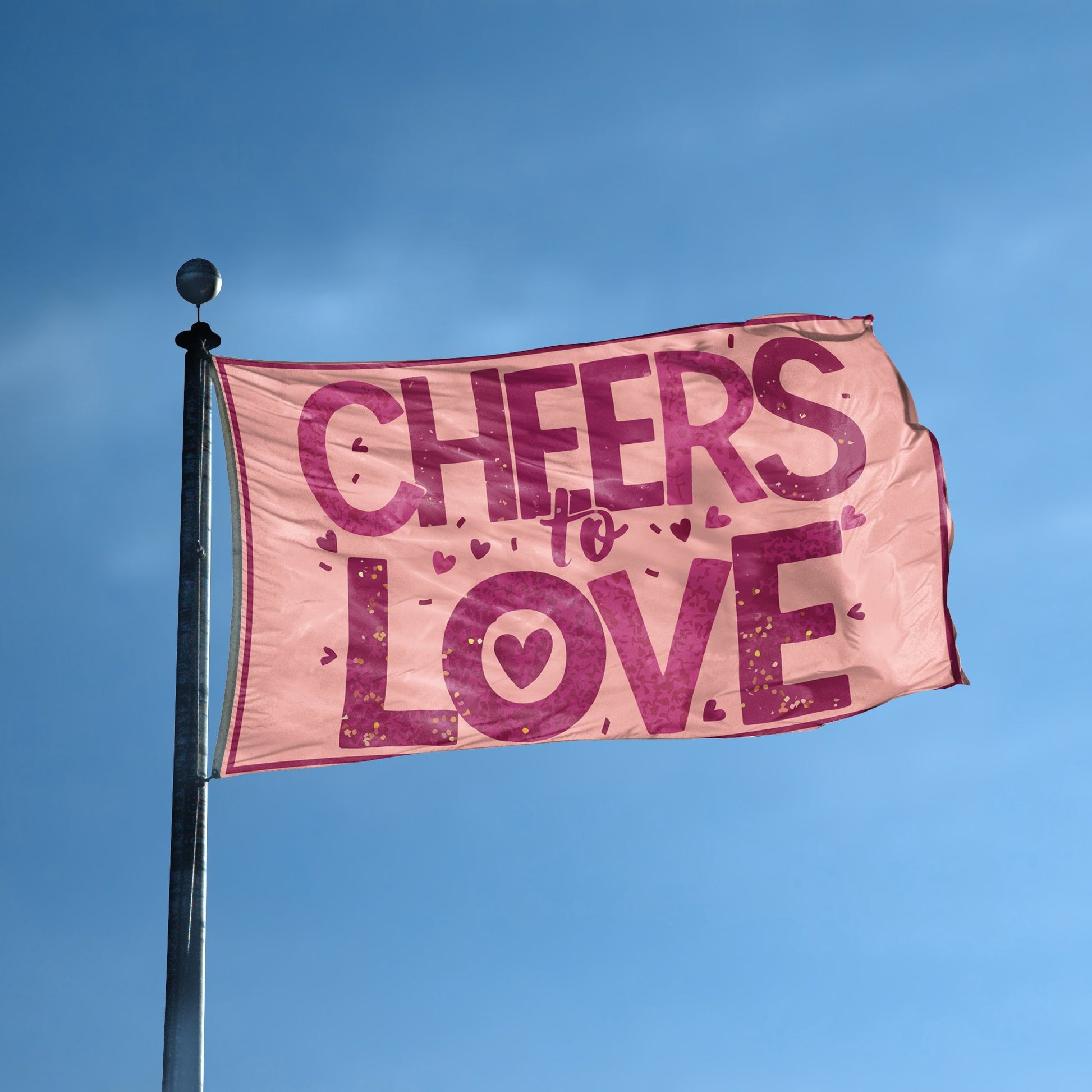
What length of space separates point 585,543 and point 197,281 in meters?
4.06

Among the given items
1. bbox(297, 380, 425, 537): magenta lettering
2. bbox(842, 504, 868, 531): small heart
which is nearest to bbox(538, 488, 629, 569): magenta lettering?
bbox(297, 380, 425, 537): magenta lettering

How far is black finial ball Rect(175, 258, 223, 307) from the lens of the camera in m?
11.7

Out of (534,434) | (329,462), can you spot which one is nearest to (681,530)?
(534,434)

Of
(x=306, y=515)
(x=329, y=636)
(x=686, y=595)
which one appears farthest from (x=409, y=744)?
(x=686, y=595)

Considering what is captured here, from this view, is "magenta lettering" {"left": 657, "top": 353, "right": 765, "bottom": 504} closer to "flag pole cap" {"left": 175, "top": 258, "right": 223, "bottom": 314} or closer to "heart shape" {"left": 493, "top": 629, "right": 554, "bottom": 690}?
"heart shape" {"left": 493, "top": 629, "right": 554, "bottom": 690}

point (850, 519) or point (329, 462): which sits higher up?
point (329, 462)

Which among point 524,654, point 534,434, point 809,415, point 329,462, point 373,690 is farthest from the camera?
point 809,415

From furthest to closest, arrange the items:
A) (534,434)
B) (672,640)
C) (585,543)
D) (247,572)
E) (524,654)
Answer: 1. (534,434)
2. (585,543)
3. (672,640)
4. (524,654)
5. (247,572)

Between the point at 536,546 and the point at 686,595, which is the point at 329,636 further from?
the point at 686,595

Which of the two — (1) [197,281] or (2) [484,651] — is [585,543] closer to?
(2) [484,651]

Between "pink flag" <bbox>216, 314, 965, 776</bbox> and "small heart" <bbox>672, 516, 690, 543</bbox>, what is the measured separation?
3 cm

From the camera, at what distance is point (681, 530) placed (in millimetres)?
13336

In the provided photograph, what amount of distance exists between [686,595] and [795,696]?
52.9 inches

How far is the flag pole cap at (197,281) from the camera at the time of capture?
1172 centimetres
